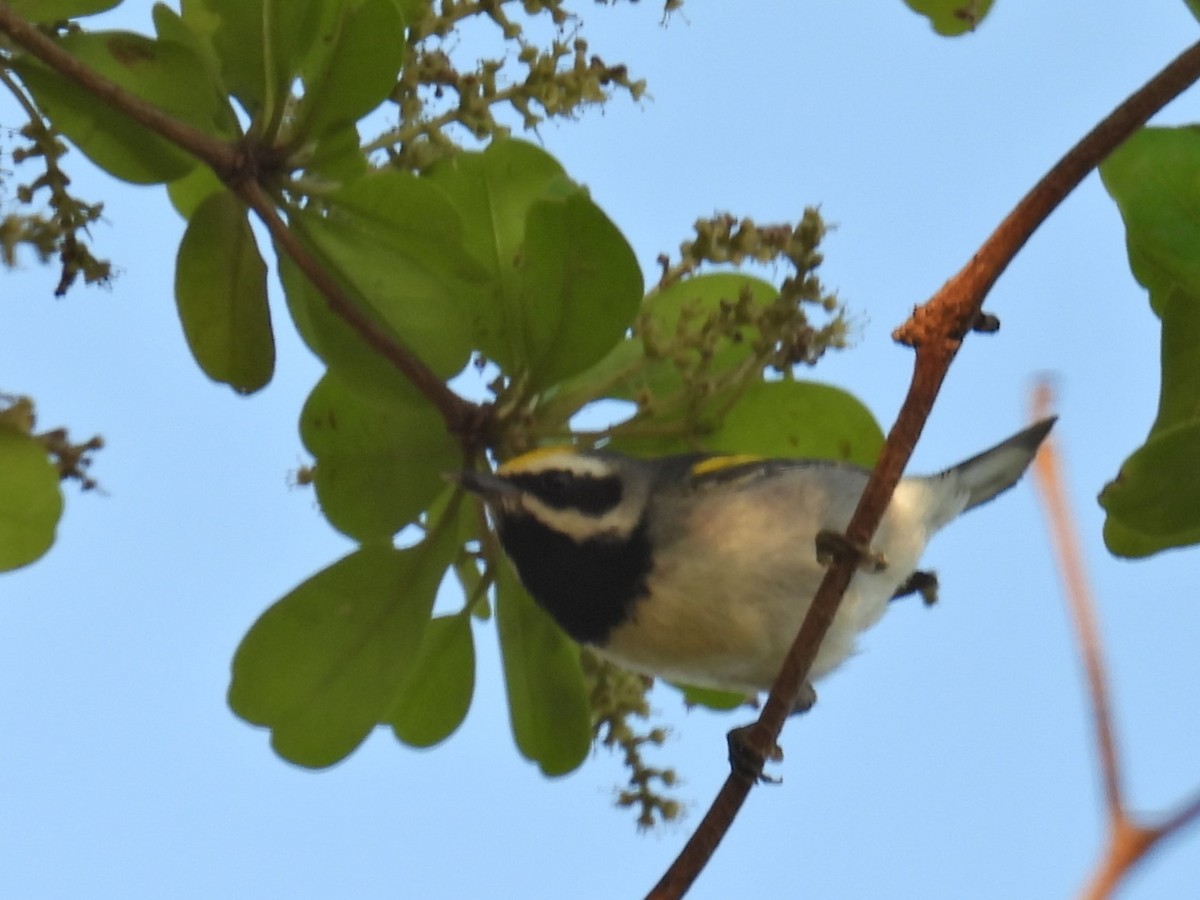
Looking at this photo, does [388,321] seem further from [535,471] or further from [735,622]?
[735,622]

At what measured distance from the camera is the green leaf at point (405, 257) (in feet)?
5.18

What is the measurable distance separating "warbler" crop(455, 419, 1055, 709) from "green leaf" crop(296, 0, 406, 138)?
47 centimetres

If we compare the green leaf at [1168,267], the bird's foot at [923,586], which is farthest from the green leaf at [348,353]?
the bird's foot at [923,586]

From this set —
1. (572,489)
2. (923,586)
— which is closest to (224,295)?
(572,489)

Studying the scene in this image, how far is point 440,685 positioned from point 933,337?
103cm

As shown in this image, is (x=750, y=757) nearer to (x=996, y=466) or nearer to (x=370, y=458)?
(x=370, y=458)

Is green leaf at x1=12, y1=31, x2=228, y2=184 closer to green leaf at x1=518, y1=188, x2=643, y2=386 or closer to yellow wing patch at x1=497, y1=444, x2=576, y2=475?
green leaf at x1=518, y1=188, x2=643, y2=386

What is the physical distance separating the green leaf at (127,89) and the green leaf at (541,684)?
0.70 meters

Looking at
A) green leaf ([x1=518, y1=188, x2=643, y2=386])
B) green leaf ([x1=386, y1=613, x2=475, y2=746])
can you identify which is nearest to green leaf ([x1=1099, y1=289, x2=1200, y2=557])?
green leaf ([x1=518, y1=188, x2=643, y2=386])

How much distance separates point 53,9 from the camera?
156 cm

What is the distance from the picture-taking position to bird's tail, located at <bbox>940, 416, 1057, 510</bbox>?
2.27m

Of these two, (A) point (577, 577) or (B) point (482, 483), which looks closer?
(B) point (482, 483)

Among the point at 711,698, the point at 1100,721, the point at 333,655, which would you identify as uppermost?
the point at 711,698

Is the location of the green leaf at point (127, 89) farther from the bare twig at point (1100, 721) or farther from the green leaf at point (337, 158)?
the bare twig at point (1100, 721)
